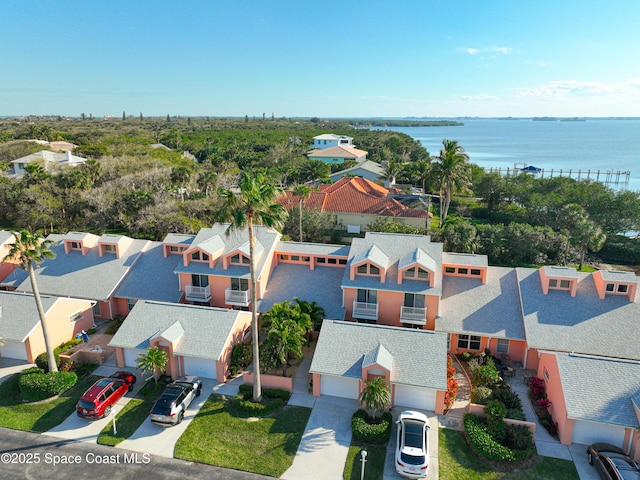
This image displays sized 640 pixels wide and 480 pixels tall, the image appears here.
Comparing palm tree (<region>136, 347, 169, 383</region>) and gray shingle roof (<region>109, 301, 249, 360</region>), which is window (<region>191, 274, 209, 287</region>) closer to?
gray shingle roof (<region>109, 301, 249, 360</region>)

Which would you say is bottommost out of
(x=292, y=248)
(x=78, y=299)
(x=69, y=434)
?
(x=69, y=434)

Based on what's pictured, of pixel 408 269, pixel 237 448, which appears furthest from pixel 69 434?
pixel 408 269

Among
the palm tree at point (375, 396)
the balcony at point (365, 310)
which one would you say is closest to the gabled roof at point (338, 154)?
the balcony at point (365, 310)

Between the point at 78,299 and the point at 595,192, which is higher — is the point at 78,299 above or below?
below

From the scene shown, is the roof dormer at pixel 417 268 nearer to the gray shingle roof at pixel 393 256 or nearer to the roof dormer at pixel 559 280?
the gray shingle roof at pixel 393 256

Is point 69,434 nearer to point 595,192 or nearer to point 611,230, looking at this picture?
point 611,230

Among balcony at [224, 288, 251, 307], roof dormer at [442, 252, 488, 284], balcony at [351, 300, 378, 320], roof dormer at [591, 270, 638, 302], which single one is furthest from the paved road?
roof dormer at [591, 270, 638, 302]

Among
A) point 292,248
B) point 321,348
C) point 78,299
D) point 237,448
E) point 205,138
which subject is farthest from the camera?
point 205,138
